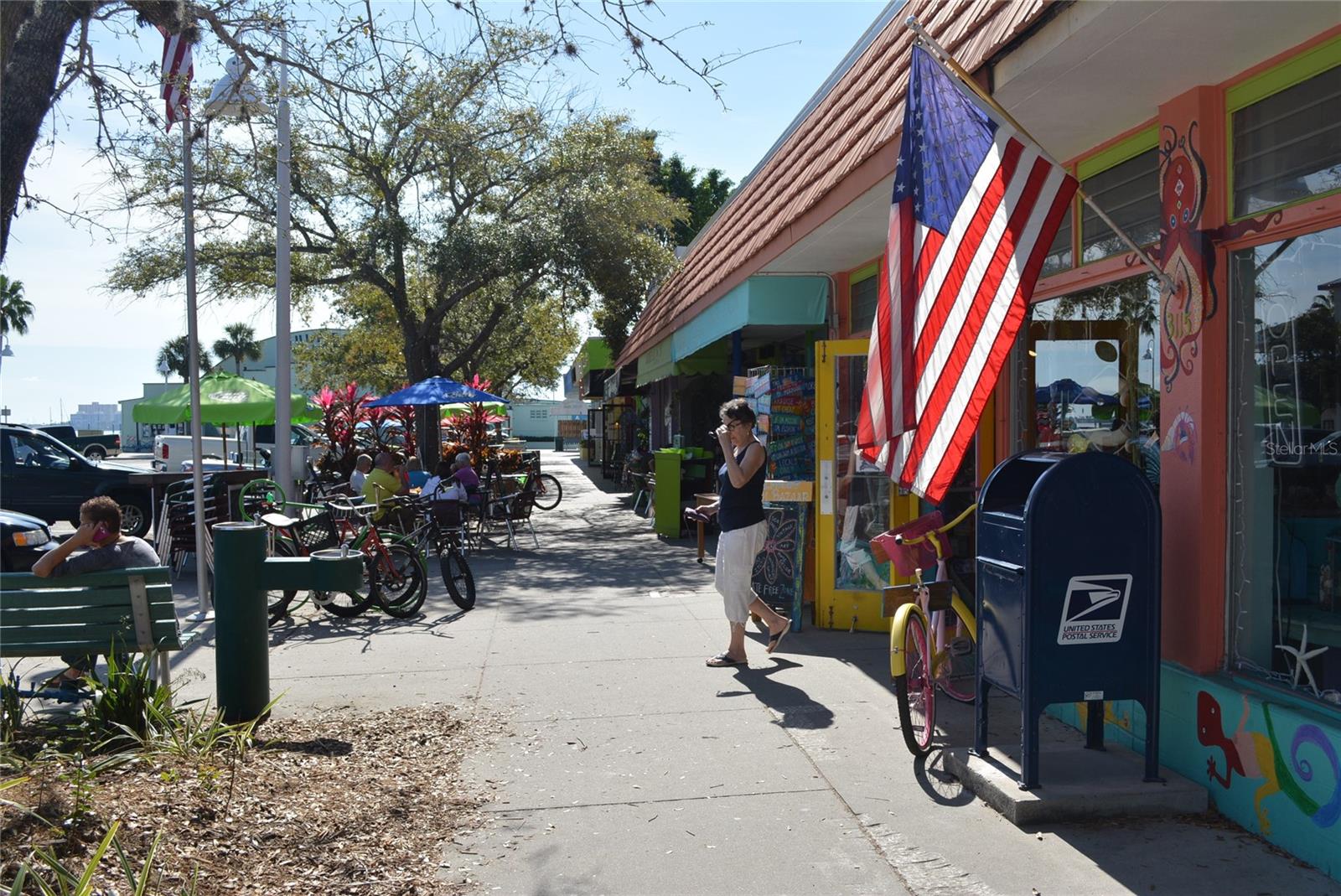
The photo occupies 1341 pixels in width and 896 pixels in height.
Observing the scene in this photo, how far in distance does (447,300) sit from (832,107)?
12.3 m

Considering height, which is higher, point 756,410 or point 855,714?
point 756,410

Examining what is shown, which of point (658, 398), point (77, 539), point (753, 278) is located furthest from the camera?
point (658, 398)

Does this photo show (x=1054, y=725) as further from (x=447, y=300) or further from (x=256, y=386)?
(x=447, y=300)

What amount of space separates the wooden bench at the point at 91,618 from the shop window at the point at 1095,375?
502 centimetres

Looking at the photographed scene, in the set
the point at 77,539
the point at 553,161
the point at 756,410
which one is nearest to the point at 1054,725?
the point at 756,410

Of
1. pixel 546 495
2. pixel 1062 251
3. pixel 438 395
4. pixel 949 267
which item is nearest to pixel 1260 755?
pixel 949 267

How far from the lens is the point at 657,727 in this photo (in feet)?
19.4

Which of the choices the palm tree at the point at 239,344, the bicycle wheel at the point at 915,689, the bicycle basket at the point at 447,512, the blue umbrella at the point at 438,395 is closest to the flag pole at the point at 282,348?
the bicycle basket at the point at 447,512

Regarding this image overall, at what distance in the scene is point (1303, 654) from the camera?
445 cm

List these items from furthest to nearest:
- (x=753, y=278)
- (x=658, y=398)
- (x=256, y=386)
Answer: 1. (x=658, y=398)
2. (x=256, y=386)
3. (x=753, y=278)

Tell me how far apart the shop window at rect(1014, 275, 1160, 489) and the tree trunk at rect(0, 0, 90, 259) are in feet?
17.7

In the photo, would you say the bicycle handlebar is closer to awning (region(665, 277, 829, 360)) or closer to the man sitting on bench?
the man sitting on bench

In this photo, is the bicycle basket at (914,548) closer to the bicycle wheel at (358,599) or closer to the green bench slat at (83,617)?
the green bench slat at (83,617)

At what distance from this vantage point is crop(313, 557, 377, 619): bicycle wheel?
9.31 m
